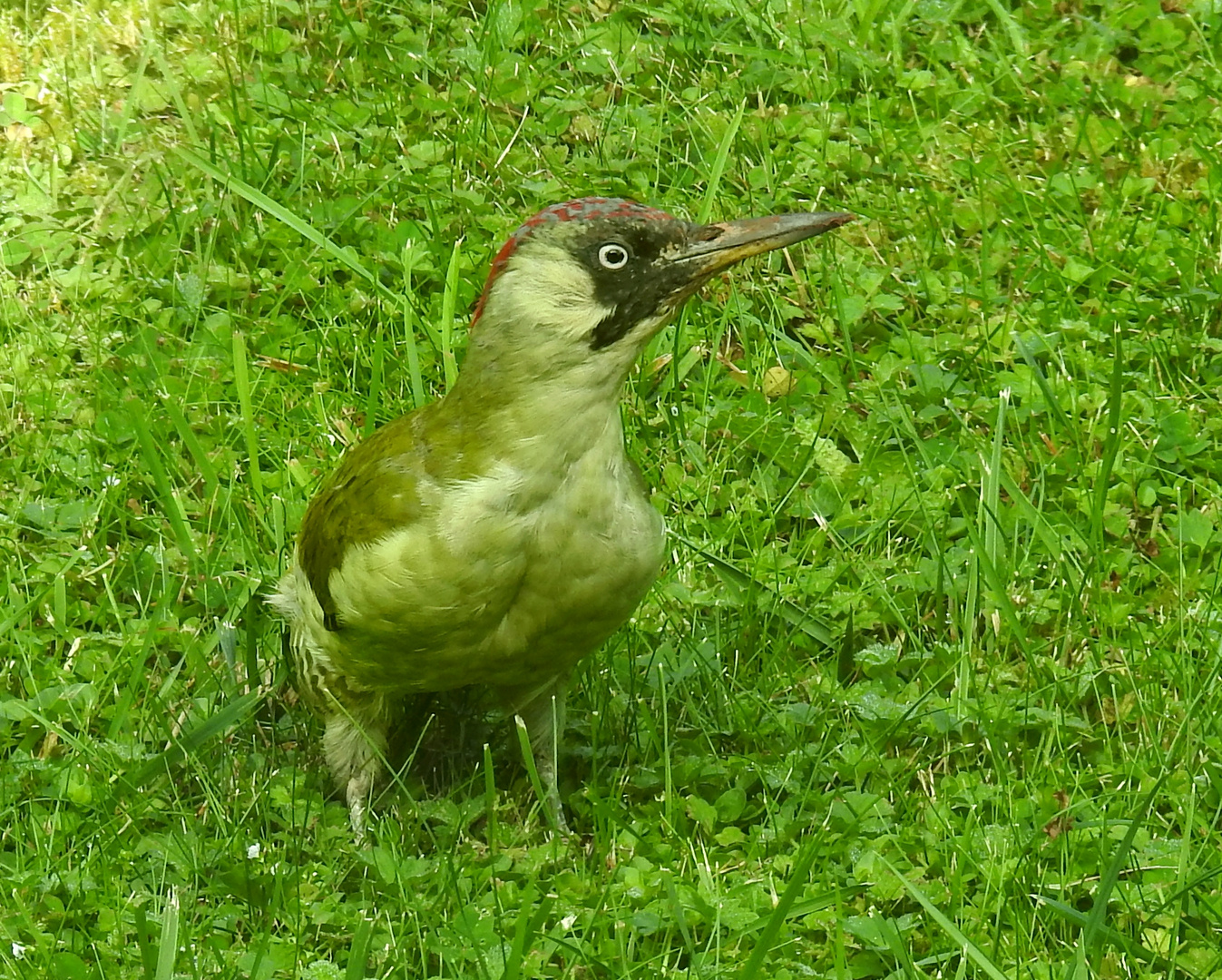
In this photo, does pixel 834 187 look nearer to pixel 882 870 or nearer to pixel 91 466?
pixel 91 466

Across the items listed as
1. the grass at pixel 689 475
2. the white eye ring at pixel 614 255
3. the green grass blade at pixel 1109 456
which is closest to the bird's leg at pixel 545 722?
the grass at pixel 689 475

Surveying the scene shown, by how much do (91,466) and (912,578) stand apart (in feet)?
7.87

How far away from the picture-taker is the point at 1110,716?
5.04 meters

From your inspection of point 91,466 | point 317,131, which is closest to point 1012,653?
point 91,466

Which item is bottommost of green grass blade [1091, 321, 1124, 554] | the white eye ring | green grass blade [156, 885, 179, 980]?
green grass blade [156, 885, 179, 980]

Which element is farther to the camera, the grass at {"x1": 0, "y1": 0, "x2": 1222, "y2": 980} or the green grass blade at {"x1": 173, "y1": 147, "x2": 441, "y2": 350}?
the green grass blade at {"x1": 173, "y1": 147, "x2": 441, "y2": 350}

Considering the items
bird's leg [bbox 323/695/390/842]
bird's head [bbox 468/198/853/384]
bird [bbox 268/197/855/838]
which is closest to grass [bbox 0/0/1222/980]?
bird's leg [bbox 323/695/390/842]

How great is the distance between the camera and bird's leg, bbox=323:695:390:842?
16.1ft

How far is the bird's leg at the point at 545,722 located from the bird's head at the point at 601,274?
894 millimetres

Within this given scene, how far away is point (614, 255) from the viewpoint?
4.32 meters

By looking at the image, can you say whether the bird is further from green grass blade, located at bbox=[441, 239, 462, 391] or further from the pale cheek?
green grass blade, located at bbox=[441, 239, 462, 391]

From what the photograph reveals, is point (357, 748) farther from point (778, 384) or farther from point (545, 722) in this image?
point (778, 384)

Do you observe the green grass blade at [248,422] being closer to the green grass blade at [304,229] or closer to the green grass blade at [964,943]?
the green grass blade at [304,229]

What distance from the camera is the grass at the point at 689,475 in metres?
4.45
